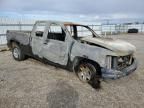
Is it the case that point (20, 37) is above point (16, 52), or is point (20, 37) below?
above

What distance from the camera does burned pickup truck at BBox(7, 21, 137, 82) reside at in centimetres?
498

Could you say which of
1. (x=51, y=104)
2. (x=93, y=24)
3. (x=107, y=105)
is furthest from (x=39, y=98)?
(x=93, y=24)

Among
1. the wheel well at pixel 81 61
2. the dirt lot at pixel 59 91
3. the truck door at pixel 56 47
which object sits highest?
the truck door at pixel 56 47

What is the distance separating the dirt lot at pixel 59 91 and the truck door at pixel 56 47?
54 cm

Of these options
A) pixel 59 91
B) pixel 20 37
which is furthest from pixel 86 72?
pixel 20 37

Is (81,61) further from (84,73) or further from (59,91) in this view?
(59,91)

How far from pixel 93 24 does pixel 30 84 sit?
18.9 metres

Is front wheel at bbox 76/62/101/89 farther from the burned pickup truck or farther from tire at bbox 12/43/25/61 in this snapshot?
tire at bbox 12/43/25/61

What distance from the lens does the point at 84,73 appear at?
5480mm

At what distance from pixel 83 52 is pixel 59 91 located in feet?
4.40

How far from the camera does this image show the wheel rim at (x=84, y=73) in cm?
533

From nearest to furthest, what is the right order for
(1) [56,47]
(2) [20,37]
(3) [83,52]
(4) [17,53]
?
(3) [83,52]
(1) [56,47]
(2) [20,37]
(4) [17,53]

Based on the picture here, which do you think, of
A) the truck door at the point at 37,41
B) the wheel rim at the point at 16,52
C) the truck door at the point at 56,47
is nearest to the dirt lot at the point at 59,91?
the truck door at the point at 56,47

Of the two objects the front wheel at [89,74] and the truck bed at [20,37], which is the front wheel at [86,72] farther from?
the truck bed at [20,37]
